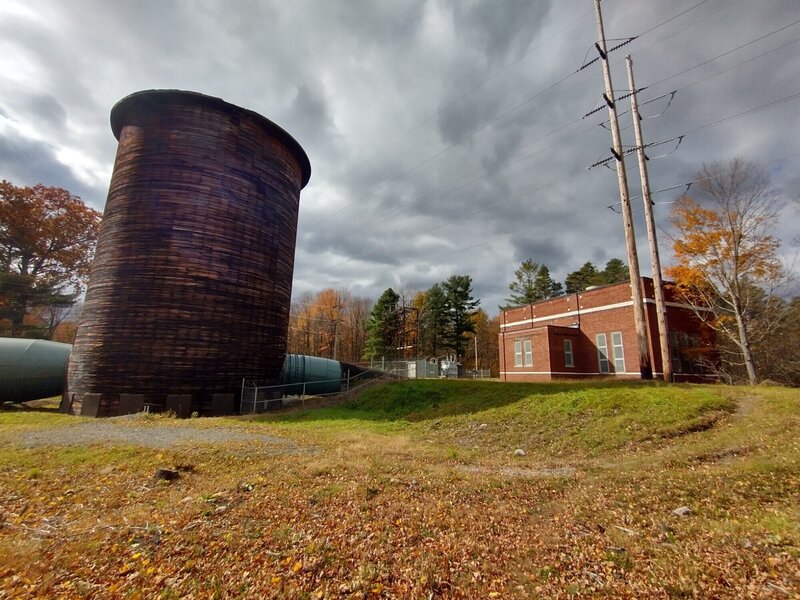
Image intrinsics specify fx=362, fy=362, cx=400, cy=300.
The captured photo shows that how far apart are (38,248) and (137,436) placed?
33.5 m

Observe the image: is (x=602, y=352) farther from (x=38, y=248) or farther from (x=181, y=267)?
(x=38, y=248)

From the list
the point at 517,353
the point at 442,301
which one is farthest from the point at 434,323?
the point at 517,353

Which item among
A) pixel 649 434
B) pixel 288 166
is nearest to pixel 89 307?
pixel 288 166

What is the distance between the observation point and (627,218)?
14.5 m

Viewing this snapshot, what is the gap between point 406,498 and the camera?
580cm

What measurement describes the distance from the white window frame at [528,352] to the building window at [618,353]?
5159 millimetres

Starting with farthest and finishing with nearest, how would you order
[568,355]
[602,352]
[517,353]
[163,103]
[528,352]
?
[517,353] → [528,352] → [568,355] → [602,352] → [163,103]

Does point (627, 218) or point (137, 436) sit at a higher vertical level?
point (627, 218)

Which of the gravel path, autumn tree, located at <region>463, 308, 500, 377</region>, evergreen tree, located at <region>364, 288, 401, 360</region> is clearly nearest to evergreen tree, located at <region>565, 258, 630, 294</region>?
autumn tree, located at <region>463, 308, 500, 377</region>

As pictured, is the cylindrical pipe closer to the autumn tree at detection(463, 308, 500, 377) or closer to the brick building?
the brick building

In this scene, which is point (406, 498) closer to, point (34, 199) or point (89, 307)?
point (89, 307)

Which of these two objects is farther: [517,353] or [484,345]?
[484,345]

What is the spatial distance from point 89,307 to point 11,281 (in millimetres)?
21026

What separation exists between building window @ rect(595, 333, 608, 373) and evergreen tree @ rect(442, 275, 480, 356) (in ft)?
84.7
